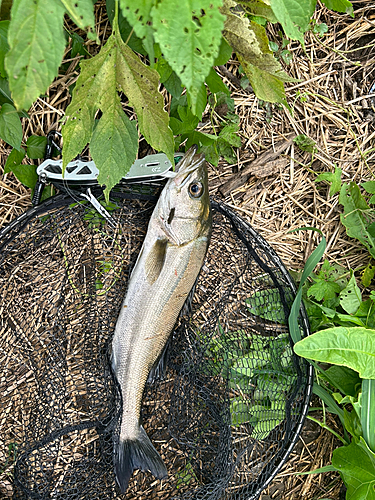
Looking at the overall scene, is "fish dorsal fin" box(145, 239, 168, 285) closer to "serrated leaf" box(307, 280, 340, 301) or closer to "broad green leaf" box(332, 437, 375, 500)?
"serrated leaf" box(307, 280, 340, 301)

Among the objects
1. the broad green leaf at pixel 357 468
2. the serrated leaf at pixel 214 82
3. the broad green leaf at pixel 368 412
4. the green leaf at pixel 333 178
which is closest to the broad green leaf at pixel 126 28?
the serrated leaf at pixel 214 82

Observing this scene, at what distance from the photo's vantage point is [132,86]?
1.09 meters

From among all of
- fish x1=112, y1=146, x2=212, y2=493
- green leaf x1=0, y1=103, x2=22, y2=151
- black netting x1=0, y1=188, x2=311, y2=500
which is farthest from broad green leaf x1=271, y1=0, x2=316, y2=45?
green leaf x1=0, y1=103, x2=22, y2=151

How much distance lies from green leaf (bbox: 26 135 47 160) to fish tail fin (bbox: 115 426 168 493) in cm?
127

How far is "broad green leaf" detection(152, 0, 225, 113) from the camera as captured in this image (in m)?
0.65

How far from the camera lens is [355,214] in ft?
6.71

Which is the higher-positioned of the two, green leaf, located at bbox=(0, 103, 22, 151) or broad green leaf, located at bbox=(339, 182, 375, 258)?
green leaf, located at bbox=(0, 103, 22, 151)

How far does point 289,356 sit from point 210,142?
1.04 metres

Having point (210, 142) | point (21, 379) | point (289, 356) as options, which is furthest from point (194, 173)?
point (21, 379)

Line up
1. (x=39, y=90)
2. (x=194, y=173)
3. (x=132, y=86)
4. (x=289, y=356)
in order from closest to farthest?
(x=39, y=90) < (x=132, y=86) < (x=194, y=173) < (x=289, y=356)

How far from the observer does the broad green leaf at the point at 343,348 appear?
1.73m

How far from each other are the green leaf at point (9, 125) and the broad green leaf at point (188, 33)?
1087 mm

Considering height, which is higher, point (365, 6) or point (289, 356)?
point (365, 6)

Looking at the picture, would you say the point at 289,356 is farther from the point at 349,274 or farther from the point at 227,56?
the point at 227,56
